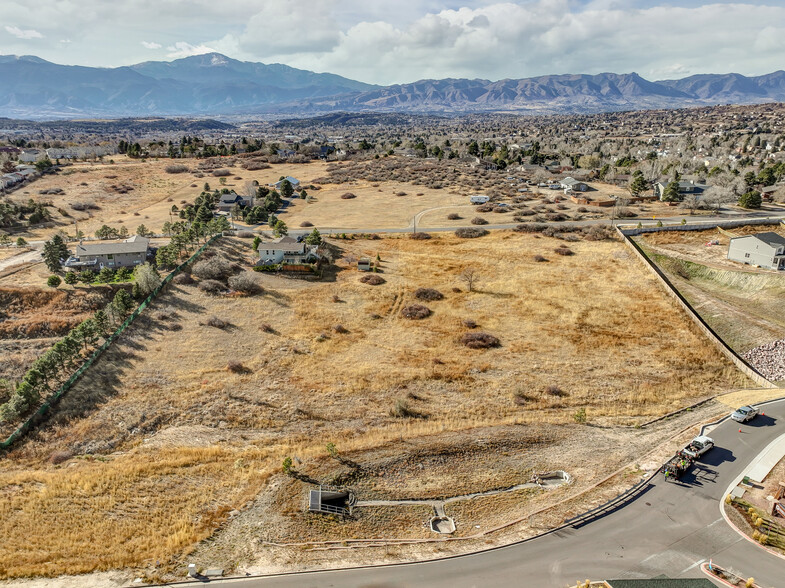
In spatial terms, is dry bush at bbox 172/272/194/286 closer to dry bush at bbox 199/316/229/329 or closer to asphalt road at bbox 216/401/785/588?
dry bush at bbox 199/316/229/329

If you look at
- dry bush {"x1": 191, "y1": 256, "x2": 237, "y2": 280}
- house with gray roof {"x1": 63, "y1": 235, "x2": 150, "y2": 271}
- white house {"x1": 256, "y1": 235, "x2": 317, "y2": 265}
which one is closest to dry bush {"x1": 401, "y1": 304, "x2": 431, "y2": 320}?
white house {"x1": 256, "y1": 235, "x2": 317, "y2": 265}

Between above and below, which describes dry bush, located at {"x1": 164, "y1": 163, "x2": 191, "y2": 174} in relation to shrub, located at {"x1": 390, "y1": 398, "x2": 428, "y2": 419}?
above

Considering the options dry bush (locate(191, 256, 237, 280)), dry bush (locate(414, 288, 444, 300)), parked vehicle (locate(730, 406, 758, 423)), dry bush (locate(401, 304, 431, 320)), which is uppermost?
dry bush (locate(191, 256, 237, 280))

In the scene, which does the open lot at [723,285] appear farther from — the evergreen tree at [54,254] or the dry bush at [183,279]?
the evergreen tree at [54,254]

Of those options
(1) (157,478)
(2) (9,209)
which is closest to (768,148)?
(1) (157,478)

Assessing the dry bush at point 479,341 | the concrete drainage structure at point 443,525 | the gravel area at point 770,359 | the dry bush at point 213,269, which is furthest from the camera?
the dry bush at point 213,269


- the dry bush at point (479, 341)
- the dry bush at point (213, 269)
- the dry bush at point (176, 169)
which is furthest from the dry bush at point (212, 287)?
the dry bush at point (176, 169)
